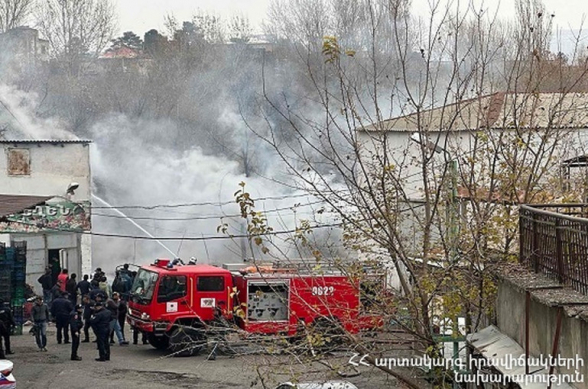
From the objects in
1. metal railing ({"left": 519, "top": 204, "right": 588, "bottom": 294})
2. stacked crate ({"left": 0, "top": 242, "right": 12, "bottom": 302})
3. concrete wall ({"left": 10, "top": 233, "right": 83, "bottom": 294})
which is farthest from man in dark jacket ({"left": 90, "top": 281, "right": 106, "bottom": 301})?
metal railing ({"left": 519, "top": 204, "right": 588, "bottom": 294})

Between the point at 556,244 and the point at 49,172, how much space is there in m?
26.3

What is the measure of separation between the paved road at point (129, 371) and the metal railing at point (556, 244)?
7048 mm

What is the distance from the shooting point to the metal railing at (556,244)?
8.64m

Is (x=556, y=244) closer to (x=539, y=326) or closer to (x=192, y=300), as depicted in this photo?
(x=539, y=326)

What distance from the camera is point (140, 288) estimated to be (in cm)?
2389

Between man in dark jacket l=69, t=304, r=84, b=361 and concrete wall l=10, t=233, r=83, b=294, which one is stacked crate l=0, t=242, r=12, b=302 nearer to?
man in dark jacket l=69, t=304, r=84, b=361

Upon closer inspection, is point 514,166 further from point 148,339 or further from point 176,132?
point 176,132

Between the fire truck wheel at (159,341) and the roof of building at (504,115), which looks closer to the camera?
the roof of building at (504,115)

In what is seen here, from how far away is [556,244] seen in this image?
31.3 ft

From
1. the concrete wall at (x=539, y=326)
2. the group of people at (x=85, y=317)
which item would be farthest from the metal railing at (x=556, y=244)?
the group of people at (x=85, y=317)

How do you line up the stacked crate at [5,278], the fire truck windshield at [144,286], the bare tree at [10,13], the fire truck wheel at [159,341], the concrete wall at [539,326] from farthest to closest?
1. the bare tree at [10,13]
2. the stacked crate at [5,278]
3. the fire truck wheel at [159,341]
4. the fire truck windshield at [144,286]
5. the concrete wall at [539,326]

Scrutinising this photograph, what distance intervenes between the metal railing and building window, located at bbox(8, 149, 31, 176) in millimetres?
24658

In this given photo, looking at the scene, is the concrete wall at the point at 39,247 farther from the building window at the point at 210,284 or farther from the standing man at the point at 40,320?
the building window at the point at 210,284

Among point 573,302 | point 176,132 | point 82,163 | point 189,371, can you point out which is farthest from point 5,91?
point 573,302
